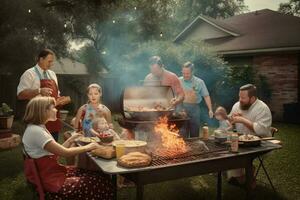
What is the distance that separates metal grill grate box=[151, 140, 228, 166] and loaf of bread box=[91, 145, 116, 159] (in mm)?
435

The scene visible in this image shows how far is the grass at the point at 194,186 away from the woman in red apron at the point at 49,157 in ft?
4.30

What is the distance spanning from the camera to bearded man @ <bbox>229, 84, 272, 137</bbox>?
4.72 metres

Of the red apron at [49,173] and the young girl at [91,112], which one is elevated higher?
the young girl at [91,112]

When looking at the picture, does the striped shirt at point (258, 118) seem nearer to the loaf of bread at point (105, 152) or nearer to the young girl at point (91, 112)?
the young girl at point (91, 112)

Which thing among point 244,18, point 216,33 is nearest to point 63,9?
point 216,33

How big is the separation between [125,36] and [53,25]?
14346 mm

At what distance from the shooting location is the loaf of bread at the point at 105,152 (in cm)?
335

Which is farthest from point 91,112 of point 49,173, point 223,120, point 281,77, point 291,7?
point 291,7

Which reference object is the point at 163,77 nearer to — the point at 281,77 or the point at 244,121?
the point at 244,121

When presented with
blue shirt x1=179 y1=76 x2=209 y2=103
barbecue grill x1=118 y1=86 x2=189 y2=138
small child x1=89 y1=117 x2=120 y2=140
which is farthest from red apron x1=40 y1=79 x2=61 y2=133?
blue shirt x1=179 y1=76 x2=209 y2=103

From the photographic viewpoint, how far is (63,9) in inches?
457

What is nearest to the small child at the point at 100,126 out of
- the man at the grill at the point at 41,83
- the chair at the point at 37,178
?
the man at the grill at the point at 41,83

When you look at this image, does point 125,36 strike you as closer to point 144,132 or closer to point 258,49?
point 258,49

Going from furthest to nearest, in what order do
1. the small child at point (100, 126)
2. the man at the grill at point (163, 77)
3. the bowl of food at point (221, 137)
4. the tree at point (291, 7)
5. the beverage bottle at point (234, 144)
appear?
the tree at point (291, 7), the man at the grill at point (163, 77), the small child at point (100, 126), the bowl of food at point (221, 137), the beverage bottle at point (234, 144)
